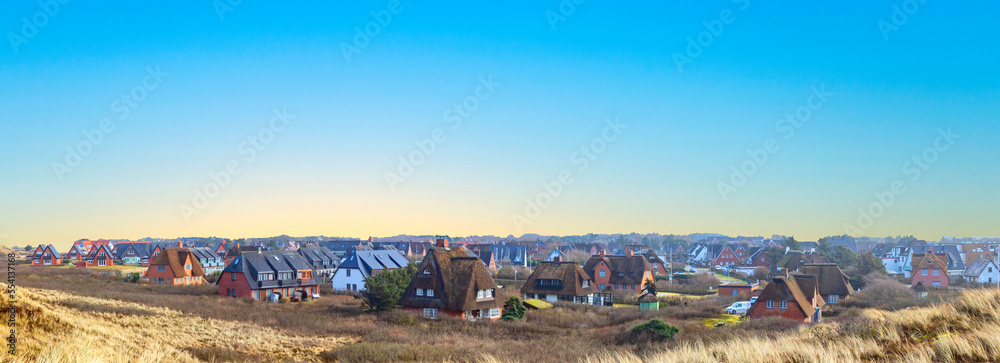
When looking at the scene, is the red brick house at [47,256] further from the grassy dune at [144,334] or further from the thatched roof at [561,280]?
the thatched roof at [561,280]

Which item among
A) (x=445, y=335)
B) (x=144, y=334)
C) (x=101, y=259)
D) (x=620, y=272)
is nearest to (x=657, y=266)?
(x=620, y=272)

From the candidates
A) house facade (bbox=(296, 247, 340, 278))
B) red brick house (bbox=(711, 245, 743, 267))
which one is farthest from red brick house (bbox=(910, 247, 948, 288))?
house facade (bbox=(296, 247, 340, 278))

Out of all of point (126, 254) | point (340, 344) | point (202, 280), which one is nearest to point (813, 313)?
point (340, 344)

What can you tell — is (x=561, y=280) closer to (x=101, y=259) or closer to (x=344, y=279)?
(x=344, y=279)

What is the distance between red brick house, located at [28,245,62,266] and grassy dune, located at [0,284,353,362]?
89.2 meters

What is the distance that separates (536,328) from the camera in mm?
39469

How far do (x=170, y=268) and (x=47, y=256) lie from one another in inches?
2342

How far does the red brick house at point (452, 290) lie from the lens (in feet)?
145

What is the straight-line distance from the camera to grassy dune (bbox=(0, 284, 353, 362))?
70.7 ft

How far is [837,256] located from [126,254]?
418 feet

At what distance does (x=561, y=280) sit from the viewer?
62.0 m

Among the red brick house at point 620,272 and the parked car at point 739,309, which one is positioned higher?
the red brick house at point 620,272

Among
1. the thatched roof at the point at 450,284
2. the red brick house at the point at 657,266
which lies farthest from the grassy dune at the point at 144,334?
the red brick house at the point at 657,266

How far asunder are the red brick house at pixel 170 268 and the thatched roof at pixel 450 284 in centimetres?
3706
